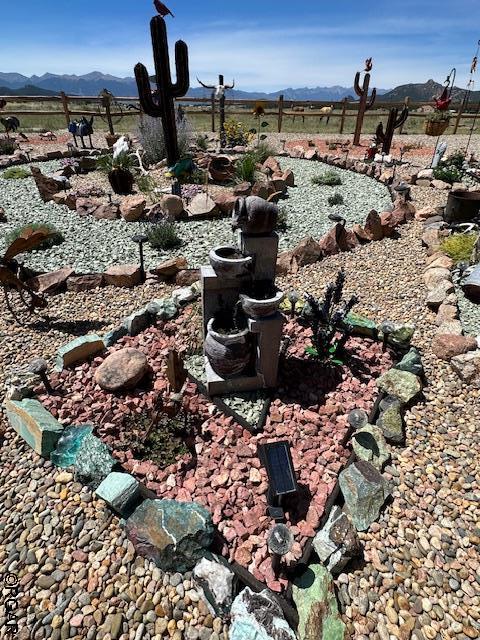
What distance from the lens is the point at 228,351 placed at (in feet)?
10.0

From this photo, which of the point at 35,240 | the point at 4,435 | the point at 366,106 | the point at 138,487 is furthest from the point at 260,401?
the point at 366,106

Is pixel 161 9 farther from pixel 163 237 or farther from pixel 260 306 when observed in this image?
pixel 260 306

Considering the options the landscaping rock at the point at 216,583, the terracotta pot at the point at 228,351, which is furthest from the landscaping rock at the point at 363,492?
the terracotta pot at the point at 228,351

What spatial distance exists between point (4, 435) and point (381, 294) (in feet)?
14.6

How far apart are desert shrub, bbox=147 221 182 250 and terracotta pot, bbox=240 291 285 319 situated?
145 inches

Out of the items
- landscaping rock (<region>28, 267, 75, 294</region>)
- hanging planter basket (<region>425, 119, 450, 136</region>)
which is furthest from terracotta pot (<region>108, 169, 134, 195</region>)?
hanging planter basket (<region>425, 119, 450, 136</region>)

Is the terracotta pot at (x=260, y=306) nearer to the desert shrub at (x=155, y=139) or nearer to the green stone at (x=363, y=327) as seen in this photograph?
the green stone at (x=363, y=327)

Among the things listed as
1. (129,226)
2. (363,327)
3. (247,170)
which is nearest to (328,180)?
(247,170)

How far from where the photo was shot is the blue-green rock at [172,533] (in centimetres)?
217

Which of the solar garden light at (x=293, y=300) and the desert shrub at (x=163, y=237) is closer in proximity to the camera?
the solar garden light at (x=293, y=300)

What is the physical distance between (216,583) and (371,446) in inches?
57.8

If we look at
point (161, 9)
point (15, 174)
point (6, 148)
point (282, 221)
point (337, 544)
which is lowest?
point (337, 544)

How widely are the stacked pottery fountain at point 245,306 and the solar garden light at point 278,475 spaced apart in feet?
2.87

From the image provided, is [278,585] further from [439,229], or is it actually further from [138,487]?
[439,229]
